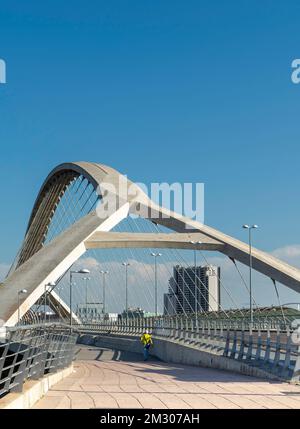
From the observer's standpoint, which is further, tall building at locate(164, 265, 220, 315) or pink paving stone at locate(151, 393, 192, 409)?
tall building at locate(164, 265, 220, 315)

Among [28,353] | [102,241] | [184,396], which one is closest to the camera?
[184,396]

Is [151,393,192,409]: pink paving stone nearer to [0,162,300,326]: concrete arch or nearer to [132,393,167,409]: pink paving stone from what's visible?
[132,393,167,409]: pink paving stone

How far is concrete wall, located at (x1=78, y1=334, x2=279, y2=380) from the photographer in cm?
2082

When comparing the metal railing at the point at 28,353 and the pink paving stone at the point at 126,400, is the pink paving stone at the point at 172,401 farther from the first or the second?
the metal railing at the point at 28,353

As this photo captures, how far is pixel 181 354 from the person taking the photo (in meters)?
32.8

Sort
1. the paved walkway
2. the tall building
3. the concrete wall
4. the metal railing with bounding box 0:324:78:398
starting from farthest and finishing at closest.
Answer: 1. the tall building
2. the concrete wall
3. the paved walkway
4. the metal railing with bounding box 0:324:78:398

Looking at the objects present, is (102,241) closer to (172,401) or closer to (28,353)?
(28,353)

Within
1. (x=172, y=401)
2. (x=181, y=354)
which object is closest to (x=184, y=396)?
(x=172, y=401)

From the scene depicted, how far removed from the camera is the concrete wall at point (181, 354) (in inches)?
820

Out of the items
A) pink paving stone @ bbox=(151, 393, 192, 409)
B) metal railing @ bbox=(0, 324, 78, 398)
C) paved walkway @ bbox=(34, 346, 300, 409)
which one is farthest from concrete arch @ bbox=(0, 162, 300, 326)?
pink paving stone @ bbox=(151, 393, 192, 409)

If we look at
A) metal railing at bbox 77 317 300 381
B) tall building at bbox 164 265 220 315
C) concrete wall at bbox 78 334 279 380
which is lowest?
concrete wall at bbox 78 334 279 380
